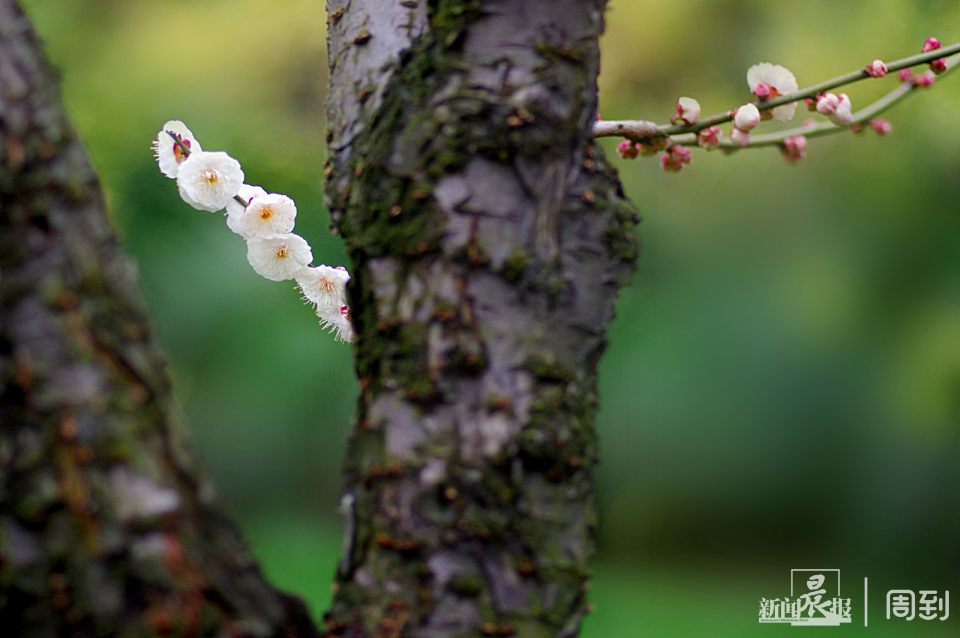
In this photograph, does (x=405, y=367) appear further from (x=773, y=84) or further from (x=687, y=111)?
(x=773, y=84)

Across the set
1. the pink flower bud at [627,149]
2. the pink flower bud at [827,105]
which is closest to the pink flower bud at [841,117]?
the pink flower bud at [827,105]

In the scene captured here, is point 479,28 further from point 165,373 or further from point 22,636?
point 22,636

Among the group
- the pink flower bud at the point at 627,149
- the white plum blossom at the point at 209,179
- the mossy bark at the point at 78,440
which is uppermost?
the pink flower bud at the point at 627,149

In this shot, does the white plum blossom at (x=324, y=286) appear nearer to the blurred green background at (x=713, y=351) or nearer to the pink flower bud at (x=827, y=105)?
the pink flower bud at (x=827, y=105)

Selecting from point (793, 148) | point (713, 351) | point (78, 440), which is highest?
point (713, 351)

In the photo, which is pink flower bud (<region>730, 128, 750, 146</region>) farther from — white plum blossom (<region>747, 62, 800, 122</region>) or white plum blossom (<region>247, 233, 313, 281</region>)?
white plum blossom (<region>247, 233, 313, 281</region>)

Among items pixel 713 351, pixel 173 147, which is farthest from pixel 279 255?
pixel 713 351
